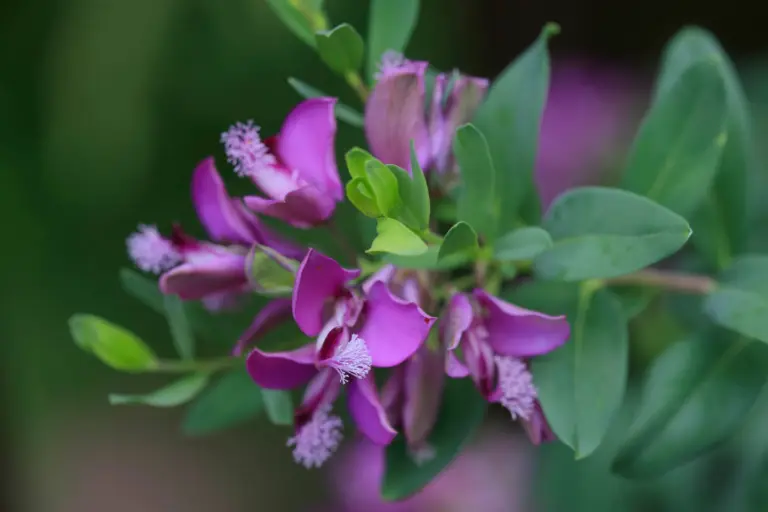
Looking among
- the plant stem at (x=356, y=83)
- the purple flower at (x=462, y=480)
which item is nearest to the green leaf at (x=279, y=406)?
the plant stem at (x=356, y=83)

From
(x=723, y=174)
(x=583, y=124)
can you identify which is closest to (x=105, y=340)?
(x=723, y=174)

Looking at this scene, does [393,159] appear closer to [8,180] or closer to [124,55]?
[124,55]

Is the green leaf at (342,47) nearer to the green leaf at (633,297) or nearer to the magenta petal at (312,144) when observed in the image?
the magenta petal at (312,144)

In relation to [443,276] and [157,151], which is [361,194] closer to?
[443,276]

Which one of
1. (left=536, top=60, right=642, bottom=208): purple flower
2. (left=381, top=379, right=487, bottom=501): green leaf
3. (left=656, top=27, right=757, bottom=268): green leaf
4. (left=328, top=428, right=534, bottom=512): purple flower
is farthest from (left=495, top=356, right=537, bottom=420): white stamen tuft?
(left=536, top=60, right=642, bottom=208): purple flower

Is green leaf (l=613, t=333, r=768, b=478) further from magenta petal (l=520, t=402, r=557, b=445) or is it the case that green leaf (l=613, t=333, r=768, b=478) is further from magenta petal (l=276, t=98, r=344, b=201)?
magenta petal (l=276, t=98, r=344, b=201)

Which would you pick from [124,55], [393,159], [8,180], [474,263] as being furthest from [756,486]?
[8,180]
